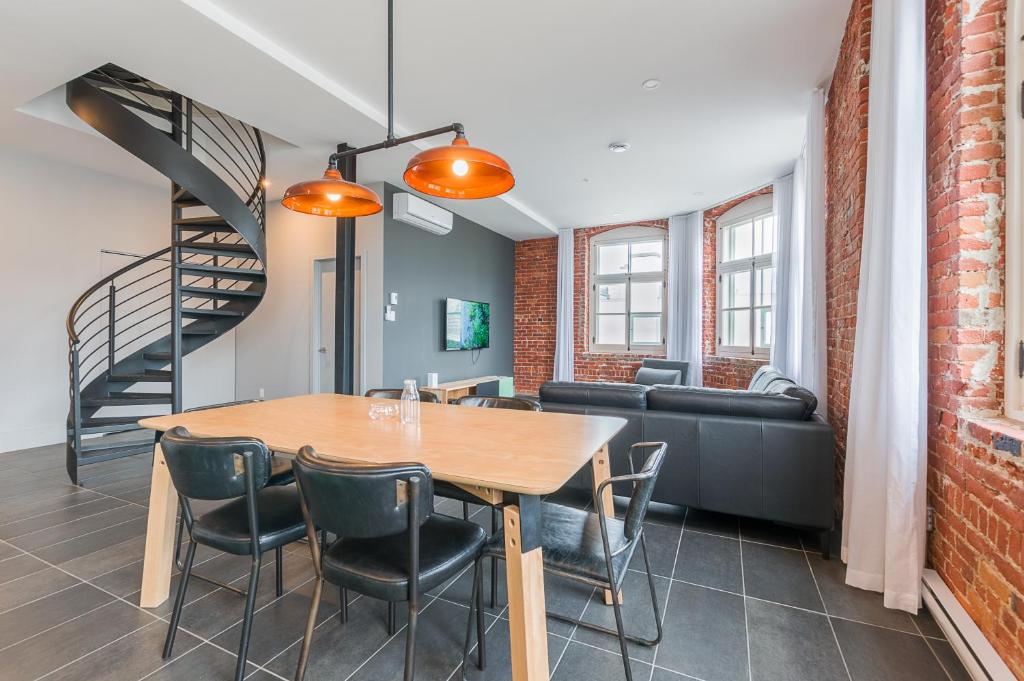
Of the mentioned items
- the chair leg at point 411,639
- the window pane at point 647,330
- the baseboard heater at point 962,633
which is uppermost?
the window pane at point 647,330

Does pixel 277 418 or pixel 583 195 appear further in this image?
pixel 583 195

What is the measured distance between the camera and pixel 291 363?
5.75 meters

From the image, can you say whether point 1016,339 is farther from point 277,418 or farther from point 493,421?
point 277,418

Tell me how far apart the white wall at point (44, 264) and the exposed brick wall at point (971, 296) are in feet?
22.6

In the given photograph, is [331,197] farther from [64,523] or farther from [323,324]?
[323,324]

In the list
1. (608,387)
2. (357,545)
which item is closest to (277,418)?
(357,545)

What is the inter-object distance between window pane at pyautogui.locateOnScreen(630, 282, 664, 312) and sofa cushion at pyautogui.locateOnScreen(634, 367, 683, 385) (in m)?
1.22

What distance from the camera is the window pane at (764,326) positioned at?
5.56 m

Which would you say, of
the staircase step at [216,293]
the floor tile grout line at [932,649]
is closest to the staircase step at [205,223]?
the staircase step at [216,293]

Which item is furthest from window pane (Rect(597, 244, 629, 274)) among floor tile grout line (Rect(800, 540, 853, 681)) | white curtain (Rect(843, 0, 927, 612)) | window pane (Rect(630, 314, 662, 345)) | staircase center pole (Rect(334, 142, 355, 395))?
floor tile grout line (Rect(800, 540, 853, 681))

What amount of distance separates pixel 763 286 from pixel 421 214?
4.22 meters

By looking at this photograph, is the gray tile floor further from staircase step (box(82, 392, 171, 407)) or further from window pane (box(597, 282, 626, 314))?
window pane (box(597, 282, 626, 314))

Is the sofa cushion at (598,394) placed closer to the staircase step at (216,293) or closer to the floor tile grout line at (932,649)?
the floor tile grout line at (932,649)

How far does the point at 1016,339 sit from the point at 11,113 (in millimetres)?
6251
